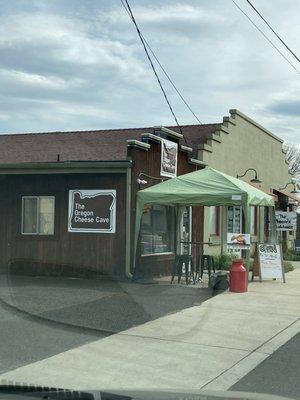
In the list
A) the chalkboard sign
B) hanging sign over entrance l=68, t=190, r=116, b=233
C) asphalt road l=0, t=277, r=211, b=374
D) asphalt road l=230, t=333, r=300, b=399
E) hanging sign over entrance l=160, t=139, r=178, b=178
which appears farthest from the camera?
hanging sign over entrance l=160, t=139, r=178, b=178

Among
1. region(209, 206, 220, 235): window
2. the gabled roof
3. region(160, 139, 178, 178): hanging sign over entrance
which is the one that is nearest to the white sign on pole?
region(209, 206, 220, 235): window

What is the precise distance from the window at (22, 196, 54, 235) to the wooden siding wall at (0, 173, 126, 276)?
0.14m

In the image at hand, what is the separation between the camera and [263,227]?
26.1 meters

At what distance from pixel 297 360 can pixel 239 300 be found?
4.92 m

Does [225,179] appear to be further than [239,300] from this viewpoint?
Yes

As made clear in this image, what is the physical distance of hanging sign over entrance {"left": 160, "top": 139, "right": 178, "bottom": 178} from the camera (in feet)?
53.6

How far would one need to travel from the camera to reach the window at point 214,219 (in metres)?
21.2

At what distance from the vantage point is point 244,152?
24172mm

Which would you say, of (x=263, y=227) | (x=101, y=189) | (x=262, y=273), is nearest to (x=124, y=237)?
(x=101, y=189)

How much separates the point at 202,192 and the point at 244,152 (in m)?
10.5

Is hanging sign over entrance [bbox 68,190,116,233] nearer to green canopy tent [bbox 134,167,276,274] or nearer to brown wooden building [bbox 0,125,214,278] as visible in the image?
brown wooden building [bbox 0,125,214,278]

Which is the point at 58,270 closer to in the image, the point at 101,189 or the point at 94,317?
the point at 101,189

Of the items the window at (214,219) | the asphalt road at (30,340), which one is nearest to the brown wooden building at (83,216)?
the window at (214,219)

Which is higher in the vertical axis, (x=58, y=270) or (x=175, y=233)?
(x=175, y=233)
